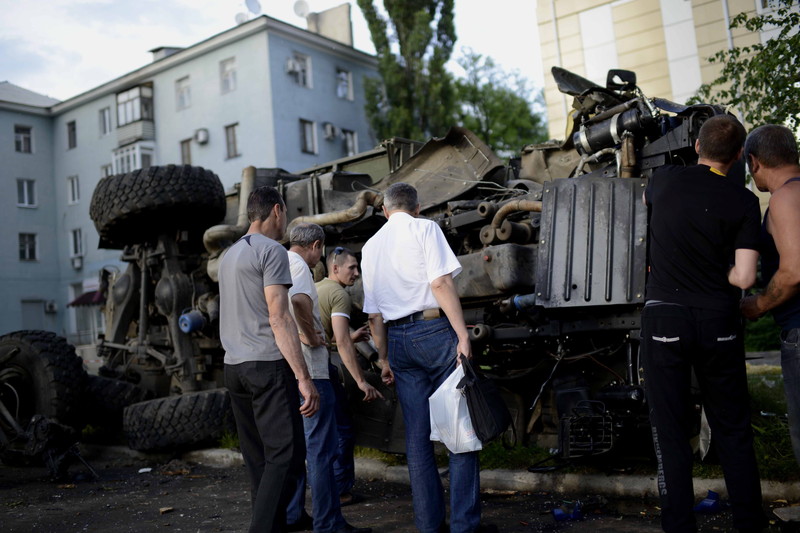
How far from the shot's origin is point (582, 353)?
5816 millimetres

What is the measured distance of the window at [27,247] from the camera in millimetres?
35750

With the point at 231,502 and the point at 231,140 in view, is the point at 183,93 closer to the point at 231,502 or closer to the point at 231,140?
the point at 231,140

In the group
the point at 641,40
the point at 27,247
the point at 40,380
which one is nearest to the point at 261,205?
the point at 40,380

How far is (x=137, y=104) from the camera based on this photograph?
109ft

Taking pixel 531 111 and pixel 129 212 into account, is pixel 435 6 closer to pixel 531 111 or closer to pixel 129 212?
pixel 531 111

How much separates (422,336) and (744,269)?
1.68 metres

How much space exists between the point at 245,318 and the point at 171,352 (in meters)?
5.68

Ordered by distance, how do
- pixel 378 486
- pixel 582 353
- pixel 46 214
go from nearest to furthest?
1. pixel 582 353
2. pixel 378 486
3. pixel 46 214

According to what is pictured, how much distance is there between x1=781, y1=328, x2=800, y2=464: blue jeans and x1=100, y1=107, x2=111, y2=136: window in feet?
117

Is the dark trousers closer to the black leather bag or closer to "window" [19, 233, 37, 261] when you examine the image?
the black leather bag

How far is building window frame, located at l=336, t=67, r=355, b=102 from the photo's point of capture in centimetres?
3216

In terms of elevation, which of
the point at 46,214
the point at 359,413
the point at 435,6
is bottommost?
the point at 359,413

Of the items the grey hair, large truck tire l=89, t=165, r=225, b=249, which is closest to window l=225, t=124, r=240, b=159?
large truck tire l=89, t=165, r=225, b=249

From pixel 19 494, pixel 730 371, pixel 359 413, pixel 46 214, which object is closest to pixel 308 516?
pixel 359 413
